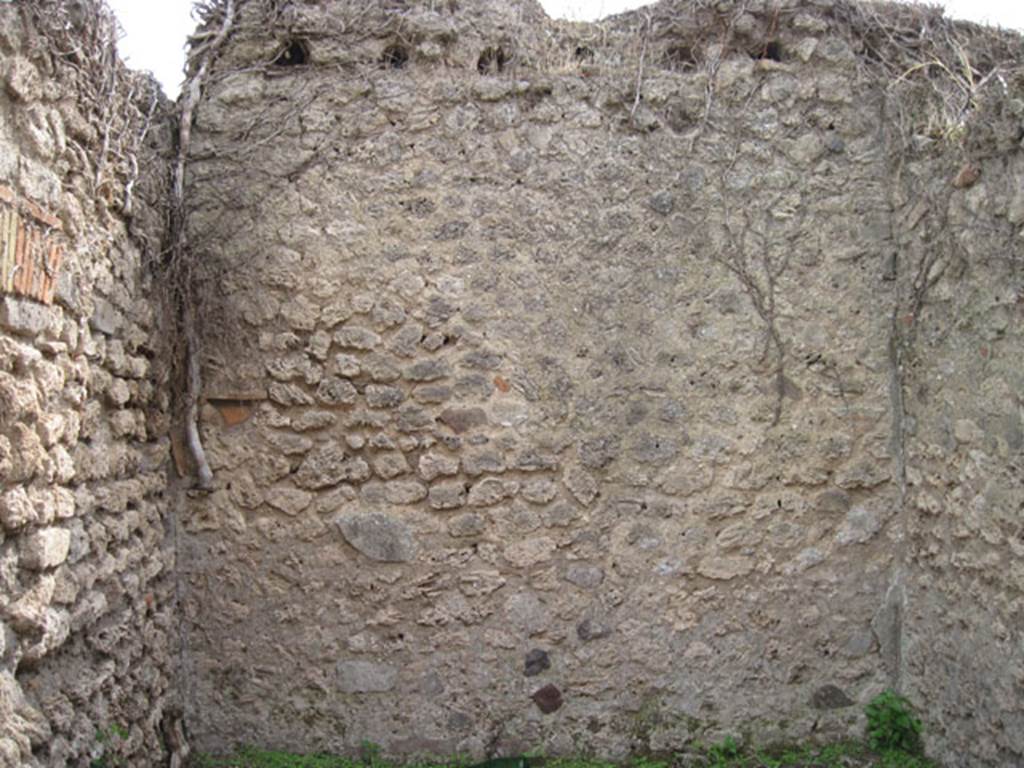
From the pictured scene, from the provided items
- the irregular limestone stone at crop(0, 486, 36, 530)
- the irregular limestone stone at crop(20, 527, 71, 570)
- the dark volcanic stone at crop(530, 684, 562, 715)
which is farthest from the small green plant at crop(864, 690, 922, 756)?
the irregular limestone stone at crop(0, 486, 36, 530)

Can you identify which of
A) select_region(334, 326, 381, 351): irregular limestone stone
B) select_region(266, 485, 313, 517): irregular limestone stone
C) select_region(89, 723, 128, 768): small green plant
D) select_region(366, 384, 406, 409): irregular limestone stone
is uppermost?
select_region(334, 326, 381, 351): irregular limestone stone

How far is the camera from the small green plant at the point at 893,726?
379 centimetres

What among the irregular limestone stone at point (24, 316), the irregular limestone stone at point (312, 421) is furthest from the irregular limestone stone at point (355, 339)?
the irregular limestone stone at point (24, 316)

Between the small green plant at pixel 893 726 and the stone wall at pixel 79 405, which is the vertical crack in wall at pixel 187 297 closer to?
the stone wall at pixel 79 405

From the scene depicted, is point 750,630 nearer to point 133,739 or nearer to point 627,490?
point 627,490

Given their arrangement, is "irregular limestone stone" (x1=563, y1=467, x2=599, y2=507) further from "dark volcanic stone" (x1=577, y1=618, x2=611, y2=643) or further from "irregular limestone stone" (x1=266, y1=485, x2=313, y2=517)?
"irregular limestone stone" (x1=266, y1=485, x2=313, y2=517)

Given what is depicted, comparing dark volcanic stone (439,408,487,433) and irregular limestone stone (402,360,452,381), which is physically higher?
irregular limestone stone (402,360,452,381)

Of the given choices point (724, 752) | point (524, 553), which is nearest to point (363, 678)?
point (524, 553)

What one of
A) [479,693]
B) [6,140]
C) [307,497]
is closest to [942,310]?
[479,693]

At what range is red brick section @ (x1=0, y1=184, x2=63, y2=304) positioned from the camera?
2.37 meters

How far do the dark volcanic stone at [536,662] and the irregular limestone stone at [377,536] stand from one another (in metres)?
0.61

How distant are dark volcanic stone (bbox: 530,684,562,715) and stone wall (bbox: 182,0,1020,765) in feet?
0.05

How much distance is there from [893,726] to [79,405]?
322cm

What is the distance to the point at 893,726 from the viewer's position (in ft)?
12.5
